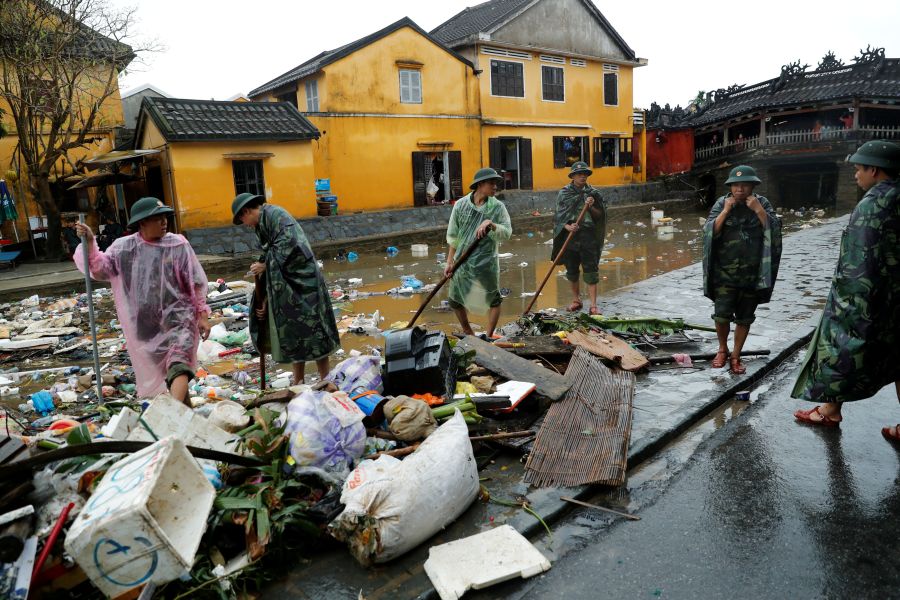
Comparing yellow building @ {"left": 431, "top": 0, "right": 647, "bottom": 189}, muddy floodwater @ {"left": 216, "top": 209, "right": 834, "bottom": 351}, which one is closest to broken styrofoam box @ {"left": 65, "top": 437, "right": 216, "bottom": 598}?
muddy floodwater @ {"left": 216, "top": 209, "right": 834, "bottom": 351}

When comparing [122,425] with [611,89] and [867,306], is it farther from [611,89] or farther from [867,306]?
[611,89]

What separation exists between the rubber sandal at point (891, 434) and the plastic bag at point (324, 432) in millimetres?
3435

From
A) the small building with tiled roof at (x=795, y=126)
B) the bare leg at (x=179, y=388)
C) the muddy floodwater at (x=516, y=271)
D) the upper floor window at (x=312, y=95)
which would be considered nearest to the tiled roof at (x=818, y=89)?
the small building with tiled roof at (x=795, y=126)

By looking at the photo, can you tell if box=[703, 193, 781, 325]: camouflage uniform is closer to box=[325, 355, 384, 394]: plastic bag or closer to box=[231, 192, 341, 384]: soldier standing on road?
box=[325, 355, 384, 394]: plastic bag

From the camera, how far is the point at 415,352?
4445 mm

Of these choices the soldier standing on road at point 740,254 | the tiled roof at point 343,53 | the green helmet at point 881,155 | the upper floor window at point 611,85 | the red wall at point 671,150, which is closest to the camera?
the green helmet at point 881,155

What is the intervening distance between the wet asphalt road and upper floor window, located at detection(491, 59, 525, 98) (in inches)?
878

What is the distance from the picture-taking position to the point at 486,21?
24891 millimetres

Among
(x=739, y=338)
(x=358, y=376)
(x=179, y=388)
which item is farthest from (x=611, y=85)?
(x=179, y=388)

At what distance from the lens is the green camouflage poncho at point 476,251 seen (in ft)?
21.2

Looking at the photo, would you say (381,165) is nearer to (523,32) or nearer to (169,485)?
(523,32)

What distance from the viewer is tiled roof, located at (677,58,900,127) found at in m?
23.7

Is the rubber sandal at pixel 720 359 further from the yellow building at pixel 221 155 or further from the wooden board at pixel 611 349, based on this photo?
the yellow building at pixel 221 155

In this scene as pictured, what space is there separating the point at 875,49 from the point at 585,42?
38.4 ft
